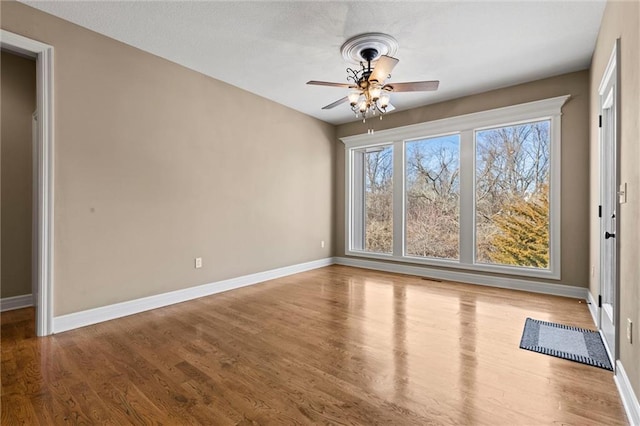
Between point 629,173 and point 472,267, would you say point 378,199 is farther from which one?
point 629,173

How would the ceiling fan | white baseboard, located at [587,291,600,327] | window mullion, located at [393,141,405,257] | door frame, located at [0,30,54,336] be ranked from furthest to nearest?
window mullion, located at [393,141,405,257], white baseboard, located at [587,291,600,327], the ceiling fan, door frame, located at [0,30,54,336]

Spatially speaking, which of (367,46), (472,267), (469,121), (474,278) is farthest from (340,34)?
(474,278)

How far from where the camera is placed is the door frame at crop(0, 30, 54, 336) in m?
2.75

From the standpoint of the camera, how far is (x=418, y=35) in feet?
10.0

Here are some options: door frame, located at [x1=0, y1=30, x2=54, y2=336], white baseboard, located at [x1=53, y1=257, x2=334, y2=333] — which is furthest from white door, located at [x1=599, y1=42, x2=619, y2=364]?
door frame, located at [x1=0, y1=30, x2=54, y2=336]

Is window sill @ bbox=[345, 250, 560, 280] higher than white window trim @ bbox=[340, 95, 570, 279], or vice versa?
white window trim @ bbox=[340, 95, 570, 279]

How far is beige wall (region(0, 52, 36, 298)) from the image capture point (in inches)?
136

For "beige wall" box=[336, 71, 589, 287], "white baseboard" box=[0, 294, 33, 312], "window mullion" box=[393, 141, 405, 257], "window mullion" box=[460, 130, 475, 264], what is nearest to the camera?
"white baseboard" box=[0, 294, 33, 312]

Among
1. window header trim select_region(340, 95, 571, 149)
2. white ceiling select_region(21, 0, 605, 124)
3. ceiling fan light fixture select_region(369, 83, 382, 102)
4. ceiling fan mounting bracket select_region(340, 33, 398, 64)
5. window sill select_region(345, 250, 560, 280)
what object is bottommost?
window sill select_region(345, 250, 560, 280)

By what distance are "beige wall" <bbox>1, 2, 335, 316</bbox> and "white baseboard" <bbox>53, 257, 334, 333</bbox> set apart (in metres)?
0.07

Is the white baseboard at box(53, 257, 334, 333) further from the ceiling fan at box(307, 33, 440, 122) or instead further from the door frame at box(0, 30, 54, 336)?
the ceiling fan at box(307, 33, 440, 122)

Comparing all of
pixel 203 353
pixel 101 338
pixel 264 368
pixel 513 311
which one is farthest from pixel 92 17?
pixel 513 311

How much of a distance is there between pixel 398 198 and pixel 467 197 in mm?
1161

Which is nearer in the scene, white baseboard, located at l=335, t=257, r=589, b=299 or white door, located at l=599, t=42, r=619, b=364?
white door, located at l=599, t=42, r=619, b=364
